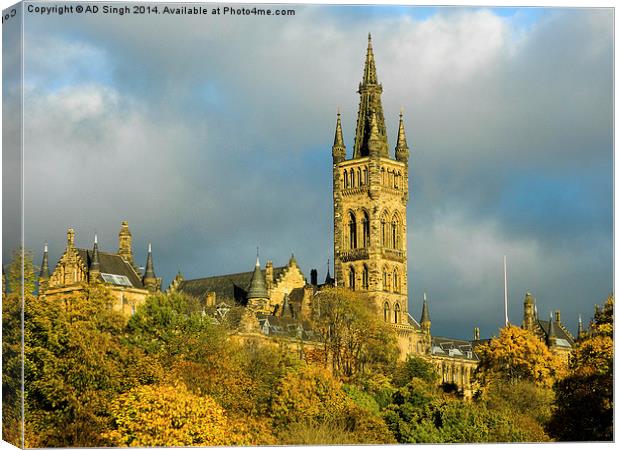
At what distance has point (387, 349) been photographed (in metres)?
106

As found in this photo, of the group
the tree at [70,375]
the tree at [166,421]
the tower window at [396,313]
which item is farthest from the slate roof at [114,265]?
the tree at [166,421]

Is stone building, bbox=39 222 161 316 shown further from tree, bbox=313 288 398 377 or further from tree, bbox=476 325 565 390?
tree, bbox=476 325 565 390

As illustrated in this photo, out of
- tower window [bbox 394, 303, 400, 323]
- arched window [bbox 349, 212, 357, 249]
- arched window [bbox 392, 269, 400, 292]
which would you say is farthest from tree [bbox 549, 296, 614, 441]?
arched window [bbox 349, 212, 357, 249]

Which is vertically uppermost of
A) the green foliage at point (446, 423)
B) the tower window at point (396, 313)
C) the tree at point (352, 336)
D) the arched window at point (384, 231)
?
the arched window at point (384, 231)

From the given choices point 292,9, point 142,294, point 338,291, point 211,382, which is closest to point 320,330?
point 338,291

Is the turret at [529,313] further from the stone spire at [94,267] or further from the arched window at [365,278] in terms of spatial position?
the stone spire at [94,267]

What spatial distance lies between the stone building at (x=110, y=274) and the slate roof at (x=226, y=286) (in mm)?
25762

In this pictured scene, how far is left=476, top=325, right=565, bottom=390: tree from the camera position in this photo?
10550 centimetres

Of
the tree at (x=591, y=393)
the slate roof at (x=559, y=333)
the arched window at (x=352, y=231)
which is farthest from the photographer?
the slate roof at (x=559, y=333)

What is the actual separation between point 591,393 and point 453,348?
103 m

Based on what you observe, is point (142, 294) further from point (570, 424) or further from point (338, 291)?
point (570, 424)

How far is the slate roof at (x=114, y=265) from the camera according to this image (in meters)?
106

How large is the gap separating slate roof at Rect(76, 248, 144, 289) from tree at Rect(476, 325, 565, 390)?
88.0 feet

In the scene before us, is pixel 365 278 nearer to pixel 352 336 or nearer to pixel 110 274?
pixel 352 336
